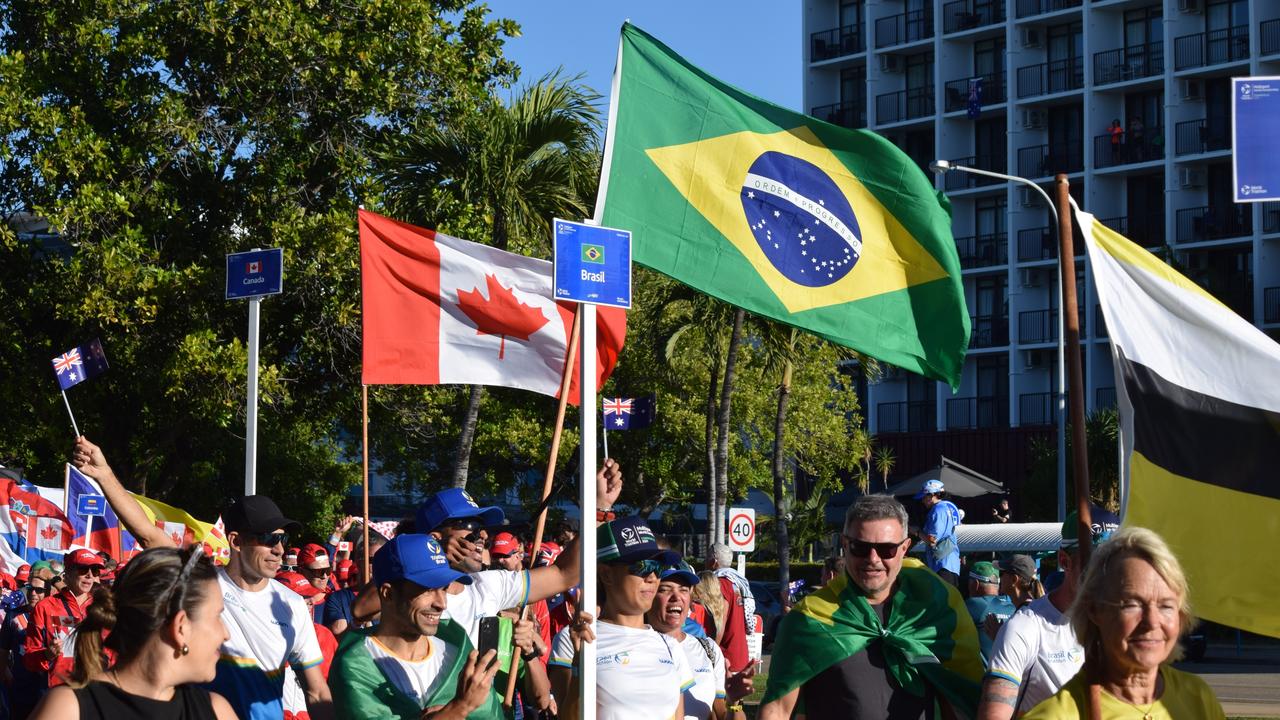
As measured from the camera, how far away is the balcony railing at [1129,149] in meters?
53.1

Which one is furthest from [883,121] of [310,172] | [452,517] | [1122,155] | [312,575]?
[452,517]

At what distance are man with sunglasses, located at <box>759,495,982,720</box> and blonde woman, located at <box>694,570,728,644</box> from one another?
452 centimetres

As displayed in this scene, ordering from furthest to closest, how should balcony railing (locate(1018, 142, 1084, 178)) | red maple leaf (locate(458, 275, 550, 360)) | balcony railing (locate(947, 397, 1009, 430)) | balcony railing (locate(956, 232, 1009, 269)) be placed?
1. balcony railing (locate(947, 397, 1009, 430))
2. balcony railing (locate(956, 232, 1009, 269))
3. balcony railing (locate(1018, 142, 1084, 178))
4. red maple leaf (locate(458, 275, 550, 360))

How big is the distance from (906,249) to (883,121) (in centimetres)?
5282

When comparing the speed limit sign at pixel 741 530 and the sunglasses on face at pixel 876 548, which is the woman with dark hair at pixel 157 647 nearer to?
the sunglasses on face at pixel 876 548

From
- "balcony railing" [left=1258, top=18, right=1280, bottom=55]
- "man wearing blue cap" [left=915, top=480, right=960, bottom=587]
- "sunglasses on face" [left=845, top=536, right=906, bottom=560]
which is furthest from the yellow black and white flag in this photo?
"balcony railing" [left=1258, top=18, right=1280, bottom=55]

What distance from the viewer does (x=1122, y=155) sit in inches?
2120

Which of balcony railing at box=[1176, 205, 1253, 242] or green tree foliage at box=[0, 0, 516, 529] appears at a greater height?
balcony railing at box=[1176, 205, 1253, 242]

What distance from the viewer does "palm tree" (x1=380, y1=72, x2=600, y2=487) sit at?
1648 cm

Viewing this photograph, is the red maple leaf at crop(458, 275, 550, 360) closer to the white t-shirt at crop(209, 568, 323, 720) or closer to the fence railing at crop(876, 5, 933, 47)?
the white t-shirt at crop(209, 568, 323, 720)

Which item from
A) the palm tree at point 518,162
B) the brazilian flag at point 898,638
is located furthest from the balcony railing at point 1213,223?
the brazilian flag at point 898,638

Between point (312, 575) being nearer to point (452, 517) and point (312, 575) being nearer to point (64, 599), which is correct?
point (64, 599)

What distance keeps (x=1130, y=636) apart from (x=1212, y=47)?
170 feet

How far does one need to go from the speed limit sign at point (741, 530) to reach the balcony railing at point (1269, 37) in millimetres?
34078
